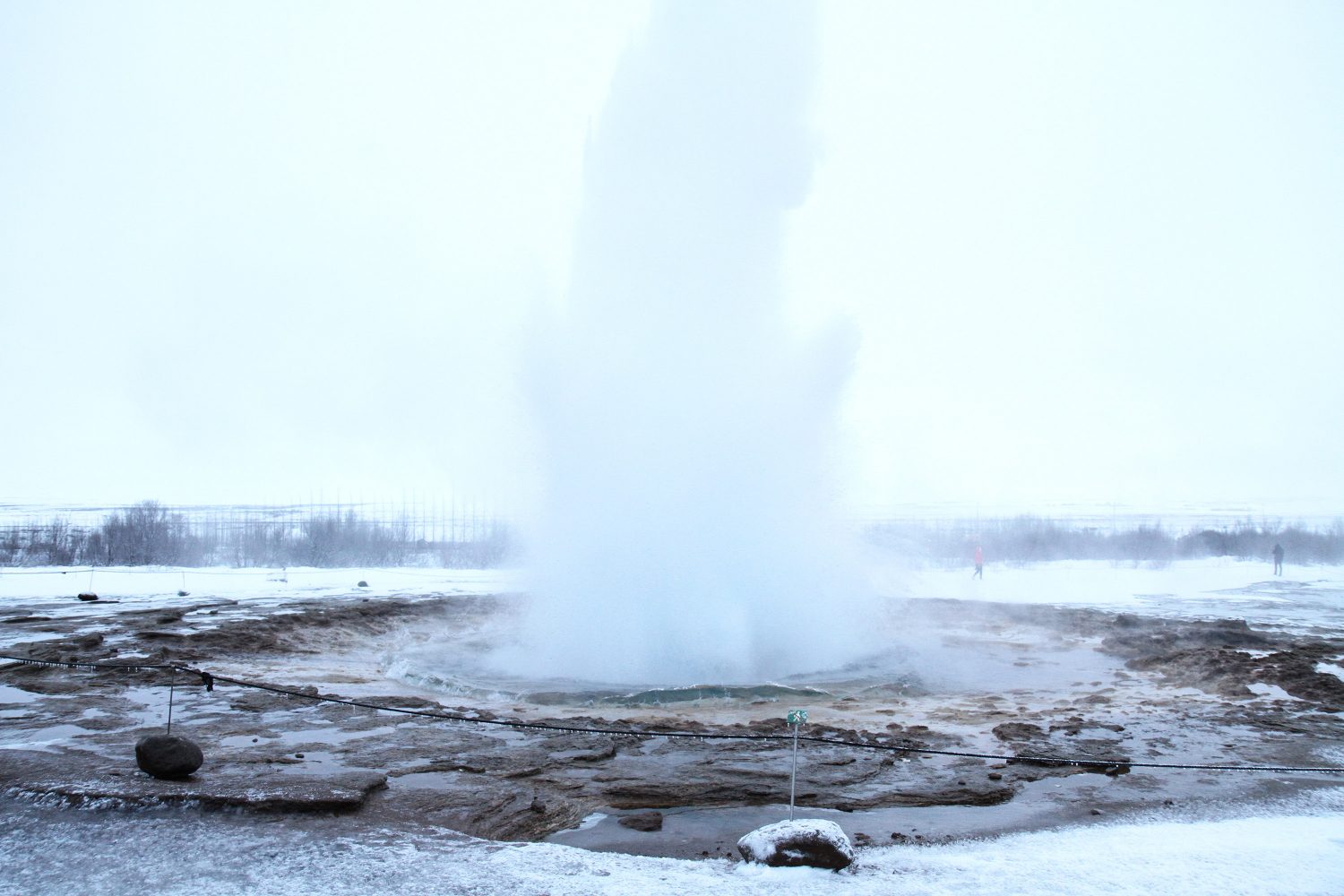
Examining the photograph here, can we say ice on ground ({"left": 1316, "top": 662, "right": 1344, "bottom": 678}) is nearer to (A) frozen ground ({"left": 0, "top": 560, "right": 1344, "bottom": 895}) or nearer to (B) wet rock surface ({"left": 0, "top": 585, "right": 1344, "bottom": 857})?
(B) wet rock surface ({"left": 0, "top": 585, "right": 1344, "bottom": 857})

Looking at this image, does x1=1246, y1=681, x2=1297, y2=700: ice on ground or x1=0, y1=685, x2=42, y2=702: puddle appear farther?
x1=1246, y1=681, x2=1297, y2=700: ice on ground

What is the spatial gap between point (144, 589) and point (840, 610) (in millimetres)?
21199

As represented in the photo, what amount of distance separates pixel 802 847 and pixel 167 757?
492 centimetres

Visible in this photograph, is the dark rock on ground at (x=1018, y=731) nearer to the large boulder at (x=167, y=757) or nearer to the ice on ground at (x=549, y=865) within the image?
the ice on ground at (x=549, y=865)

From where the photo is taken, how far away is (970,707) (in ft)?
36.2

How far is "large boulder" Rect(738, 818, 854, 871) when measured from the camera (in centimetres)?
543

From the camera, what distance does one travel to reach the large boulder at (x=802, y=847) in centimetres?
543

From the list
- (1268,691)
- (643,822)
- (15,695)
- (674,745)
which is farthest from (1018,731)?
(15,695)

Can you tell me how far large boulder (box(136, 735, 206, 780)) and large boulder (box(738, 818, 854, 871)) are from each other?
444cm

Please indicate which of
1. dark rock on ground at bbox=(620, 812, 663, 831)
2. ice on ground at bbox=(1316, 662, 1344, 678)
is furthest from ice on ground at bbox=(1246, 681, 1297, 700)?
dark rock on ground at bbox=(620, 812, 663, 831)

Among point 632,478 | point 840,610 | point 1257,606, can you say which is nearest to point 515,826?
point 632,478

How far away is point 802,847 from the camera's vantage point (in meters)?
5.46

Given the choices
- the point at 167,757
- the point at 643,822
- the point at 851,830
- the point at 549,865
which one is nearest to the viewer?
the point at 549,865

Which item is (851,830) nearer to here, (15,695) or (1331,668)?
(15,695)
